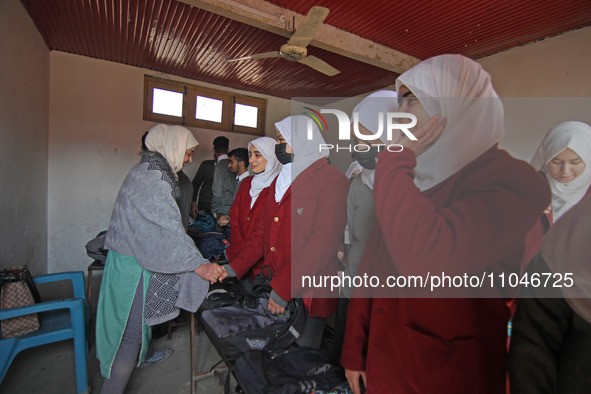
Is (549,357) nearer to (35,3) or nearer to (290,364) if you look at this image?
(290,364)

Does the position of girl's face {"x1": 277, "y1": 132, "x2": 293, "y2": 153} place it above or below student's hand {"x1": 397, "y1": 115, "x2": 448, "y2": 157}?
above

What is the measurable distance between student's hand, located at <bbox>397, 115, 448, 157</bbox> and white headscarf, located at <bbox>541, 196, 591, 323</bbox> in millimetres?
346

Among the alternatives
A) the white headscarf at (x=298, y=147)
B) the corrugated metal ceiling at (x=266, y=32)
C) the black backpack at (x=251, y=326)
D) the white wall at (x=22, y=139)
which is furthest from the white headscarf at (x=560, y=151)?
the white wall at (x=22, y=139)

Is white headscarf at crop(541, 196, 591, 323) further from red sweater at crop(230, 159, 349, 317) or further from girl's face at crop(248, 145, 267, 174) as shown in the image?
girl's face at crop(248, 145, 267, 174)

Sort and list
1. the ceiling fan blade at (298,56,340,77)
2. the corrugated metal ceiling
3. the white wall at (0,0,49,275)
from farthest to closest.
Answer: the ceiling fan blade at (298,56,340,77) → the corrugated metal ceiling → the white wall at (0,0,49,275)

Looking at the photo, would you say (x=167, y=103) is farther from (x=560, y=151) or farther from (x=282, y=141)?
(x=560, y=151)

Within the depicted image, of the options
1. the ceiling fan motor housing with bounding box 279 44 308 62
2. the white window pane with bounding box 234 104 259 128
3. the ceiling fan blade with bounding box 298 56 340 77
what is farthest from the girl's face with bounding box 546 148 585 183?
the white window pane with bounding box 234 104 259 128

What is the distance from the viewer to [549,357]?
0.71m

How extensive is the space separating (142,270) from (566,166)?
5.74 ft

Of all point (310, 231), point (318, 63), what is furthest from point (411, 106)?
point (318, 63)

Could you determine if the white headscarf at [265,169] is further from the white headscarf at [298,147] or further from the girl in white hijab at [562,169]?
the girl in white hijab at [562,169]

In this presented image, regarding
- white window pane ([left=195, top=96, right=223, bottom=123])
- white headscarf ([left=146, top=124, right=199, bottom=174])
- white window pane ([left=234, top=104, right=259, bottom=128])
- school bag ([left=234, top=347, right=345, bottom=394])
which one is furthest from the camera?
white window pane ([left=234, top=104, right=259, bottom=128])

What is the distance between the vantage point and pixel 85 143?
418 centimetres

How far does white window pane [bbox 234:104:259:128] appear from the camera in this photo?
17.4 ft
